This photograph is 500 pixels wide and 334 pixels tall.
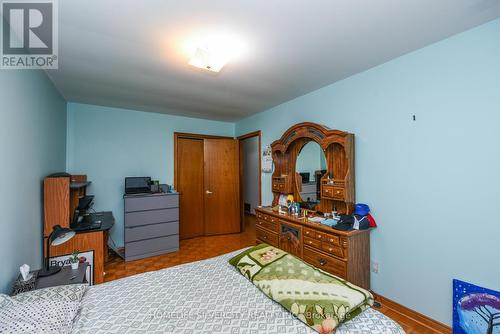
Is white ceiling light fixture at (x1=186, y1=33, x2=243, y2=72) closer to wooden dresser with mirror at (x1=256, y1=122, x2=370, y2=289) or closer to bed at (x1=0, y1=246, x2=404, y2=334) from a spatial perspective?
wooden dresser with mirror at (x1=256, y1=122, x2=370, y2=289)

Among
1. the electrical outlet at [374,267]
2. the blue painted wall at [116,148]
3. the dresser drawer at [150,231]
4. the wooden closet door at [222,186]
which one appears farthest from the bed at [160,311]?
the wooden closet door at [222,186]

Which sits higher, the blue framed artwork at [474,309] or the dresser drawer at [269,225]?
the dresser drawer at [269,225]

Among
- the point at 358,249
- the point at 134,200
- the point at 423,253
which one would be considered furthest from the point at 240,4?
the point at 134,200

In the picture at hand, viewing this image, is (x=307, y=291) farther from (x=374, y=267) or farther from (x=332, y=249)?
(x=374, y=267)

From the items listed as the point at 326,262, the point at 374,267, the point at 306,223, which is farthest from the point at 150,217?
the point at 374,267

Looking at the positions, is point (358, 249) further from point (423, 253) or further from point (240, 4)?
point (240, 4)

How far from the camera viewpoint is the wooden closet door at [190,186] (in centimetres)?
432

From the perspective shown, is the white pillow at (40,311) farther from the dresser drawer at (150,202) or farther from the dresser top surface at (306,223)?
the dresser drawer at (150,202)

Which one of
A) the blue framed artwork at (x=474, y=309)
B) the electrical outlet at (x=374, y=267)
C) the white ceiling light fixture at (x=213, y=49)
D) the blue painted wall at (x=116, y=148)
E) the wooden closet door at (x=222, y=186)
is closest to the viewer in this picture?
the blue framed artwork at (x=474, y=309)

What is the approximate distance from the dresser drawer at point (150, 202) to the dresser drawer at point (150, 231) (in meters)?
0.29

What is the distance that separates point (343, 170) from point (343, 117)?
0.64 m

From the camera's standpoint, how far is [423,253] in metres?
1.93

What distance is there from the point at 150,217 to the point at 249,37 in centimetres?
303

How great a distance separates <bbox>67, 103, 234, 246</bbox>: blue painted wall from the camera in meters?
3.50
